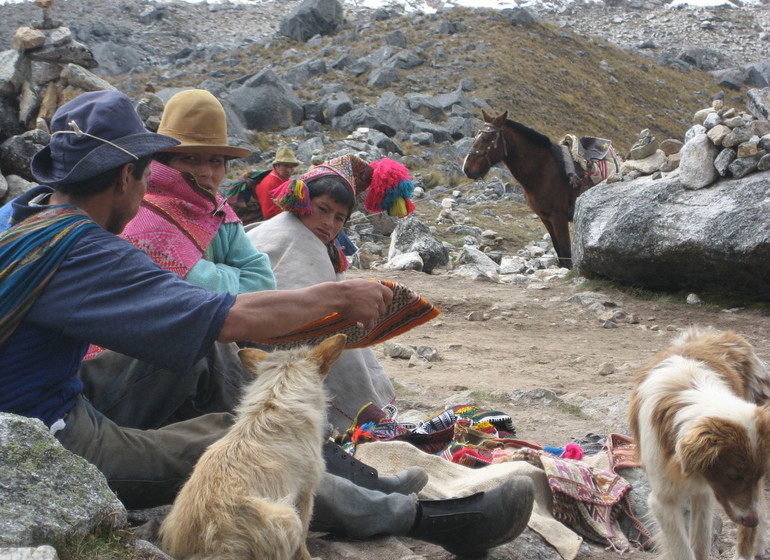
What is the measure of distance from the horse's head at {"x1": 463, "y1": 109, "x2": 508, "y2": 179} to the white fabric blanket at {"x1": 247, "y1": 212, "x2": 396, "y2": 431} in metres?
7.72

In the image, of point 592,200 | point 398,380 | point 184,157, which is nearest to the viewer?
point 184,157

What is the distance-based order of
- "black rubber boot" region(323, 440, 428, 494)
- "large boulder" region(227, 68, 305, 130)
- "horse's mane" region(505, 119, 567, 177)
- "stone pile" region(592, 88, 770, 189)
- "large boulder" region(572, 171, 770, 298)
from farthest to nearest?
1. "large boulder" region(227, 68, 305, 130)
2. "horse's mane" region(505, 119, 567, 177)
3. "stone pile" region(592, 88, 770, 189)
4. "large boulder" region(572, 171, 770, 298)
5. "black rubber boot" region(323, 440, 428, 494)

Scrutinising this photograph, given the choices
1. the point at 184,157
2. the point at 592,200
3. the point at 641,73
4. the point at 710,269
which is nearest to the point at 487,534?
the point at 184,157

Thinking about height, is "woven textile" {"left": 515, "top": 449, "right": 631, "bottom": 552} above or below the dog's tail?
below

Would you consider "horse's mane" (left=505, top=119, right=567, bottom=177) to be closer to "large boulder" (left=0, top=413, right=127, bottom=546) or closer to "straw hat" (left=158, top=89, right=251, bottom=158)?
"straw hat" (left=158, top=89, right=251, bottom=158)

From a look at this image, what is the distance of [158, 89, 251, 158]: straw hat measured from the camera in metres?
3.80

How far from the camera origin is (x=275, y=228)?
15.0ft

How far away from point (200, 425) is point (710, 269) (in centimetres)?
731

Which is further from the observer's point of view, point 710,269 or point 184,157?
point 710,269

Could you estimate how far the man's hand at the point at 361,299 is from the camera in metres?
2.46

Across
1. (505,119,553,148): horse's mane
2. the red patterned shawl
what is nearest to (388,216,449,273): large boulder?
(505,119,553,148): horse's mane

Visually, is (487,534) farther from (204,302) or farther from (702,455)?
(204,302)

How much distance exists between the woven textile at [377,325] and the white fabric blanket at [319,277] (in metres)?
0.92

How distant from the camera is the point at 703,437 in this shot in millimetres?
2672
